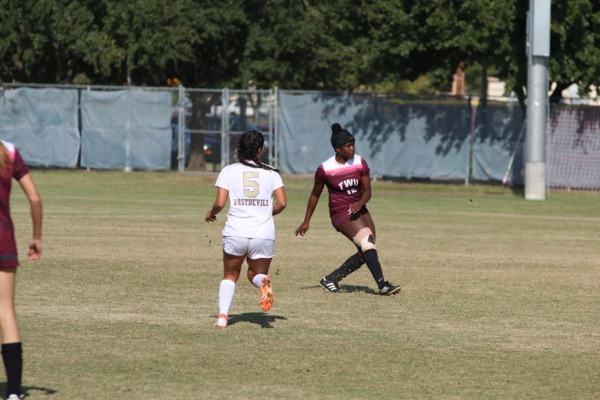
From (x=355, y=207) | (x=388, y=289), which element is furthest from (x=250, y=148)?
(x=388, y=289)

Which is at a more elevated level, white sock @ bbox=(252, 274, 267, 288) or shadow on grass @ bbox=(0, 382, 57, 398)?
white sock @ bbox=(252, 274, 267, 288)

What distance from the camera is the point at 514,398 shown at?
8484 mm

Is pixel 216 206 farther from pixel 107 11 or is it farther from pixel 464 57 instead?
pixel 107 11

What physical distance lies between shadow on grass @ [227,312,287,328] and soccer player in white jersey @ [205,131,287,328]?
0.65 meters

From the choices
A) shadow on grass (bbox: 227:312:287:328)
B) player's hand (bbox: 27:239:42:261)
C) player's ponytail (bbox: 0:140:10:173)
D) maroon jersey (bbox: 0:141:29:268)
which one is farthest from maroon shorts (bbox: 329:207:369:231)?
player's ponytail (bbox: 0:140:10:173)

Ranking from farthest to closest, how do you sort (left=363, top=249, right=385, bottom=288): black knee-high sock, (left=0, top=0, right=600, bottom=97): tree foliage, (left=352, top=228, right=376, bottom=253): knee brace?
(left=0, top=0, right=600, bottom=97): tree foliage → (left=352, top=228, right=376, bottom=253): knee brace → (left=363, top=249, right=385, bottom=288): black knee-high sock

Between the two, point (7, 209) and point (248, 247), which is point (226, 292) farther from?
point (7, 209)

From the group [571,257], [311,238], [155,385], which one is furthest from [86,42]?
[155,385]

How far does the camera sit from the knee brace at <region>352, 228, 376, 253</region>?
45.7ft

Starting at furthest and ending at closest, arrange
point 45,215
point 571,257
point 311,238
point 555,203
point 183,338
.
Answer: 1. point 555,203
2. point 45,215
3. point 311,238
4. point 571,257
5. point 183,338

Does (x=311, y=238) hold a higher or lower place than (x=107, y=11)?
lower

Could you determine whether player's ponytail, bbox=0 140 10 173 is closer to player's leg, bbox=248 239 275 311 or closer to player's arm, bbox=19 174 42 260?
player's arm, bbox=19 174 42 260

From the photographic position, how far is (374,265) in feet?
45.3

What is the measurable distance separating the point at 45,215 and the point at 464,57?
52.5ft
